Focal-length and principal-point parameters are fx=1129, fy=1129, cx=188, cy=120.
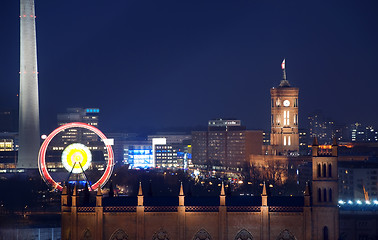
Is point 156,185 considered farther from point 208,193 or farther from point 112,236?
point 112,236

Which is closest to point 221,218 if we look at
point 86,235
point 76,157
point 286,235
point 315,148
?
point 286,235

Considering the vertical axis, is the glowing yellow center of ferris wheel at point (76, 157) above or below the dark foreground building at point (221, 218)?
above

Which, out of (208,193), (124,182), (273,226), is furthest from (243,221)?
(124,182)

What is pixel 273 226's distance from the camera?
84.6 m

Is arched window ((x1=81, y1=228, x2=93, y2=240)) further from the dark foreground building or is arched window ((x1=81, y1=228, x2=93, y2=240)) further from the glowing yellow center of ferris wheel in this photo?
the glowing yellow center of ferris wheel

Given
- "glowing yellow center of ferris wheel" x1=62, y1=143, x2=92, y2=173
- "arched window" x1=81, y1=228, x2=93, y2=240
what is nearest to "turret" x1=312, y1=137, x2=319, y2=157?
"arched window" x1=81, y1=228, x2=93, y2=240

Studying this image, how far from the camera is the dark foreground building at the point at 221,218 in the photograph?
83.8m

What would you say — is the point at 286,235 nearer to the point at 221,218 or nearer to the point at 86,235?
the point at 221,218

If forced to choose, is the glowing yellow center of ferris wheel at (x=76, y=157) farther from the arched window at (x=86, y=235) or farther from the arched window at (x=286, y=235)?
the arched window at (x=286, y=235)

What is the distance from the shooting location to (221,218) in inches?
3324

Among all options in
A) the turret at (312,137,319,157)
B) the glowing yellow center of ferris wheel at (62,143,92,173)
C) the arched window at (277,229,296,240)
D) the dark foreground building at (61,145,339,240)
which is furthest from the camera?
the glowing yellow center of ferris wheel at (62,143,92,173)

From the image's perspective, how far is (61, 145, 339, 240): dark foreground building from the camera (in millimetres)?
83812

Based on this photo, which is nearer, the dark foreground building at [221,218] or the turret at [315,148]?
the dark foreground building at [221,218]

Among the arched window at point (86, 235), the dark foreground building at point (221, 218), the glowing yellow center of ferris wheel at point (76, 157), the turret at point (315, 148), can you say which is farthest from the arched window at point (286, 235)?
the glowing yellow center of ferris wheel at point (76, 157)
